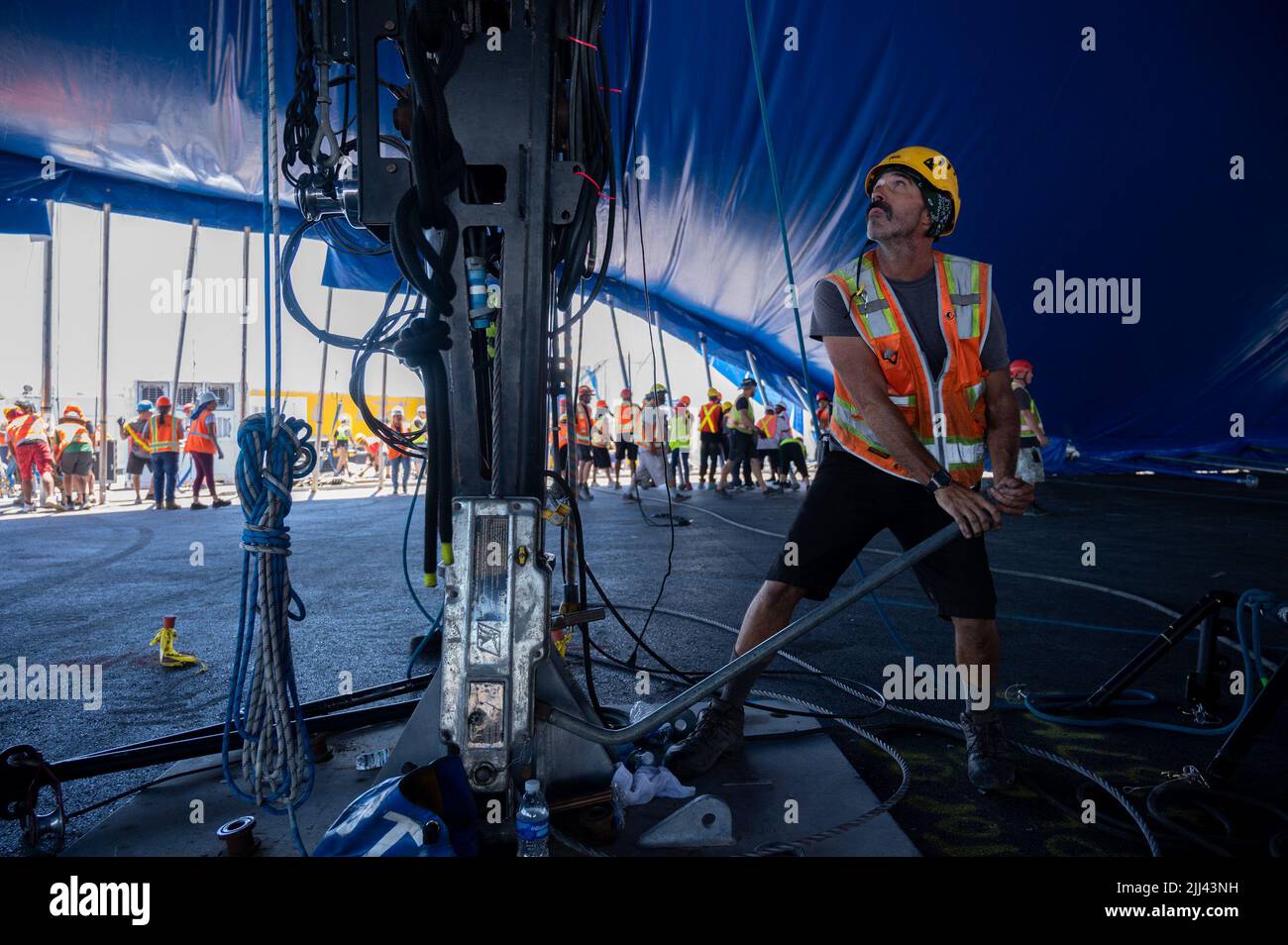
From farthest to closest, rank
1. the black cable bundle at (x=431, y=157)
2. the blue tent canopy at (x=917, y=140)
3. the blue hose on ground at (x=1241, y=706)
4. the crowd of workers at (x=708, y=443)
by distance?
1. the crowd of workers at (x=708, y=443)
2. the blue tent canopy at (x=917, y=140)
3. the blue hose on ground at (x=1241, y=706)
4. the black cable bundle at (x=431, y=157)

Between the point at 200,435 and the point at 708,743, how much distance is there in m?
11.6

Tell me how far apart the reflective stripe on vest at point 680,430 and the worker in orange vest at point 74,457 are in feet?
35.6

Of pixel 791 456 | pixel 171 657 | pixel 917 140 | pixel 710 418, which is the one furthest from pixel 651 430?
pixel 171 657

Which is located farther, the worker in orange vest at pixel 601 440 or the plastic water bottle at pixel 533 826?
the worker in orange vest at pixel 601 440

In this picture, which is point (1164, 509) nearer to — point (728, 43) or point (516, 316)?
point (728, 43)

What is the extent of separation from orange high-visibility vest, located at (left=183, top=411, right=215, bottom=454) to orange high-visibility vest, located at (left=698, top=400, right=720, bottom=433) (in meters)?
8.73

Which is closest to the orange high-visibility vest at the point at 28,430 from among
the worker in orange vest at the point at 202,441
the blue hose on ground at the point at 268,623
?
the worker in orange vest at the point at 202,441

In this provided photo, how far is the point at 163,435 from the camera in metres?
11.1

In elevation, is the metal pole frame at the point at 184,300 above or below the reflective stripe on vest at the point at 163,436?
above

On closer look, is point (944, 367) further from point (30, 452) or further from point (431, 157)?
point (30, 452)

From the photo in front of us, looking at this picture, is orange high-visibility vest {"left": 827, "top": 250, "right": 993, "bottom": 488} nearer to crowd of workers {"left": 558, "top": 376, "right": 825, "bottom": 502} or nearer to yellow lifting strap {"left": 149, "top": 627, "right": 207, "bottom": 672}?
yellow lifting strap {"left": 149, "top": 627, "right": 207, "bottom": 672}

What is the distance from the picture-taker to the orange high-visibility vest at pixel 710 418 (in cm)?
1475

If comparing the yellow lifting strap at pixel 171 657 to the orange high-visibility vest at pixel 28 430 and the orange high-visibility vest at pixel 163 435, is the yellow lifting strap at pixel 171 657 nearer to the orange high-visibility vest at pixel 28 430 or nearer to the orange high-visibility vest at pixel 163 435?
the orange high-visibility vest at pixel 163 435

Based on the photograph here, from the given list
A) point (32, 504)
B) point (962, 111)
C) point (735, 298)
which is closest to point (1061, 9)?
point (962, 111)
